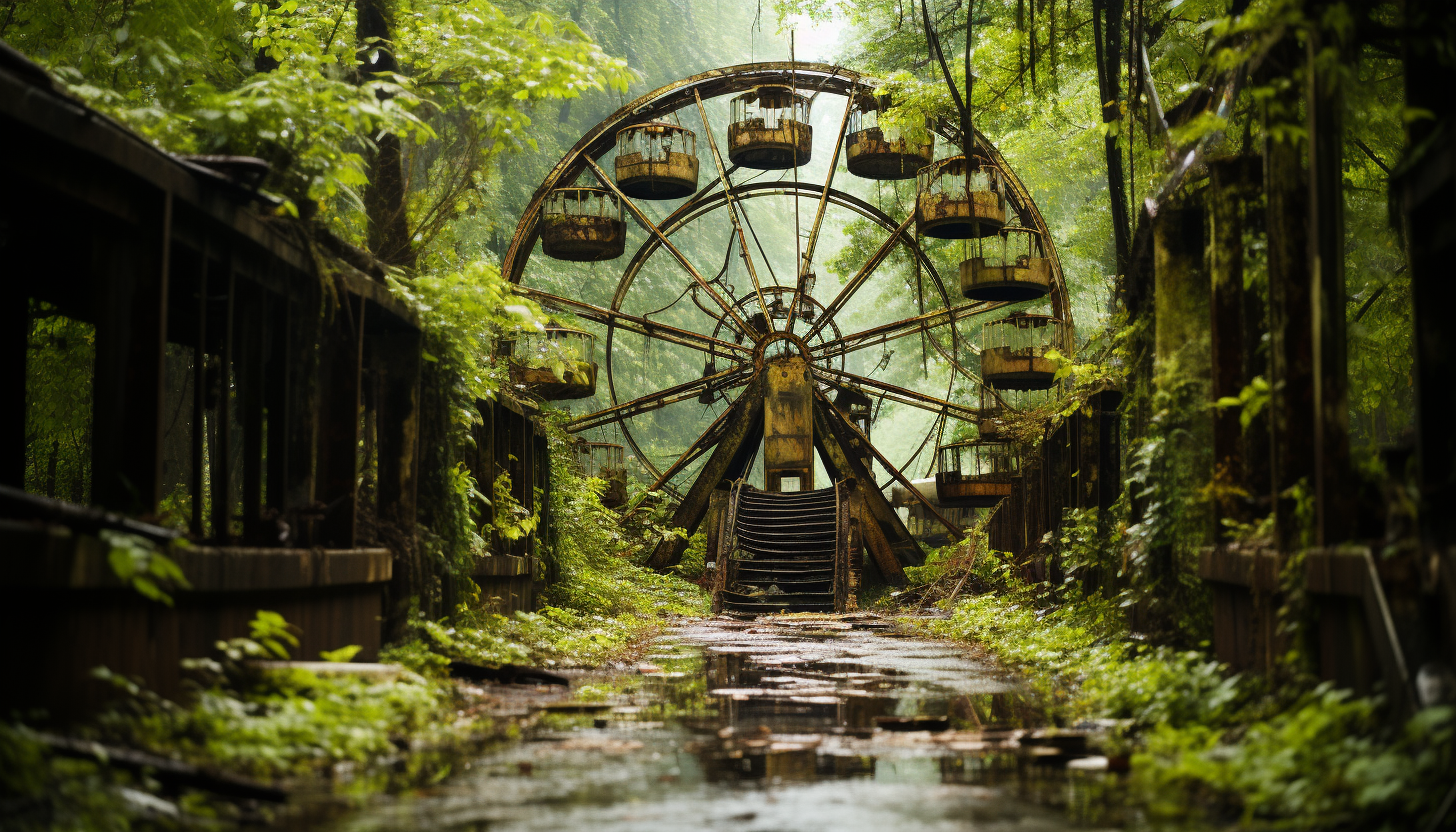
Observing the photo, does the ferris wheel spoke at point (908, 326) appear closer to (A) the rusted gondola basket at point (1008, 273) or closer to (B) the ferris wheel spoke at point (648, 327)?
(B) the ferris wheel spoke at point (648, 327)

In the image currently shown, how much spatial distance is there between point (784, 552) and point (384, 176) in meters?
12.6

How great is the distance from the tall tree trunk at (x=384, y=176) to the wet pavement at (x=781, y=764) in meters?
3.79

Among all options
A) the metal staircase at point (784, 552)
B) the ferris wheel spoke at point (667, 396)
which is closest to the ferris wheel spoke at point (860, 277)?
the ferris wheel spoke at point (667, 396)

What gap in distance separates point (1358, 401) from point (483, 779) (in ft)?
33.6

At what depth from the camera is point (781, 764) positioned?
4.70 metres

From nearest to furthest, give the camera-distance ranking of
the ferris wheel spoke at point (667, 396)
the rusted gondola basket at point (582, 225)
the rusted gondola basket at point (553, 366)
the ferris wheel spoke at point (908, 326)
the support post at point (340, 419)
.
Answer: the support post at point (340, 419), the rusted gondola basket at point (553, 366), the rusted gondola basket at point (582, 225), the ferris wheel spoke at point (908, 326), the ferris wheel spoke at point (667, 396)

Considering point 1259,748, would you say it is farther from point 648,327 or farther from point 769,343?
point 648,327

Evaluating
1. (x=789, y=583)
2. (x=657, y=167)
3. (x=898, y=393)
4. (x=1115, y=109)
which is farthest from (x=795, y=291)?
(x=1115, y=109)

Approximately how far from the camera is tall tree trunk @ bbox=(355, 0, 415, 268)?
993 cm

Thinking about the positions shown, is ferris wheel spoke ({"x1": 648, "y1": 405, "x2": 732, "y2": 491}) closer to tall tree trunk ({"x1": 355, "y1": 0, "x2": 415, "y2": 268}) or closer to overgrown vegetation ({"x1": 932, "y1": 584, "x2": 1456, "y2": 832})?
tall tree trunk ({"x1": 355, "y1": 0, "x2": 415, "y2": 268})

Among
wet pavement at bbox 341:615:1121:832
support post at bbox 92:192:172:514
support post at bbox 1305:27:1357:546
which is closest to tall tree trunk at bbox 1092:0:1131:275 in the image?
wet pavement at bbox 341:615:1121:832

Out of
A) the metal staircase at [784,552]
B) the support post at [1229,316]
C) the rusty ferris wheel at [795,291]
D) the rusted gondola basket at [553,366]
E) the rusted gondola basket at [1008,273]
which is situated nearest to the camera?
the support post at [1229,316]

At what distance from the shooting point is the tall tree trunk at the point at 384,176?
993cm

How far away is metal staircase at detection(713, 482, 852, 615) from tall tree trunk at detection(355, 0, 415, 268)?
9830 millimetres
